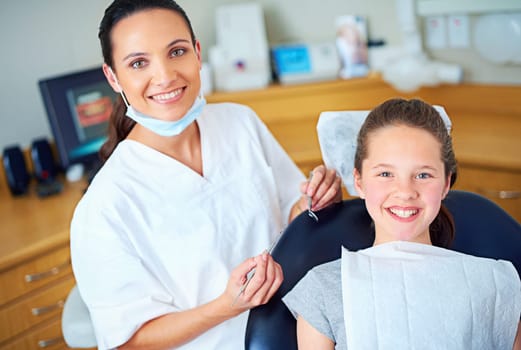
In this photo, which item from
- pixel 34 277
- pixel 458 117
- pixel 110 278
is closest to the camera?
pixel 110 278

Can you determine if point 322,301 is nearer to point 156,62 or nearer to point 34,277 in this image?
point 156,62

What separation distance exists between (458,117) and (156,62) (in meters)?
1.61

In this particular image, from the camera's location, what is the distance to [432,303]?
3.67 feet

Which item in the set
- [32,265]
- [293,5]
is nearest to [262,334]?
[32,265]

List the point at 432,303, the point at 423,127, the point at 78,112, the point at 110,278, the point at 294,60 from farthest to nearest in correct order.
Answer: the point at 294,60 < the point at 78,112 < the point at 110,278 < the point at 423,127 < the point at 432,303

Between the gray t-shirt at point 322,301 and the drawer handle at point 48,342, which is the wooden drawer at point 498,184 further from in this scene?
the drawer handle at point 48,342

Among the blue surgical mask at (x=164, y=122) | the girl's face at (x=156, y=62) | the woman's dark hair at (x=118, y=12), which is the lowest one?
the blue surgical mask at (x=164, y=122)

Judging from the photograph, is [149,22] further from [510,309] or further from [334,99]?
[334,99]

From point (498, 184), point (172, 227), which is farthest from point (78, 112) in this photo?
point (498, 184)

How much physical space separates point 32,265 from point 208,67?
4.05ft

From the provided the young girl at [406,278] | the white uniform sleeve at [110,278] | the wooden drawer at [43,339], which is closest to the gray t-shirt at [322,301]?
the young girl at [406,278]

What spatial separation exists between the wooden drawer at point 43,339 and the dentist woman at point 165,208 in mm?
827

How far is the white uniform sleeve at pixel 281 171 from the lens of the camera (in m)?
1.74

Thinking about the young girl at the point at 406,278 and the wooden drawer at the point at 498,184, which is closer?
the young girl at the point at 406,278
